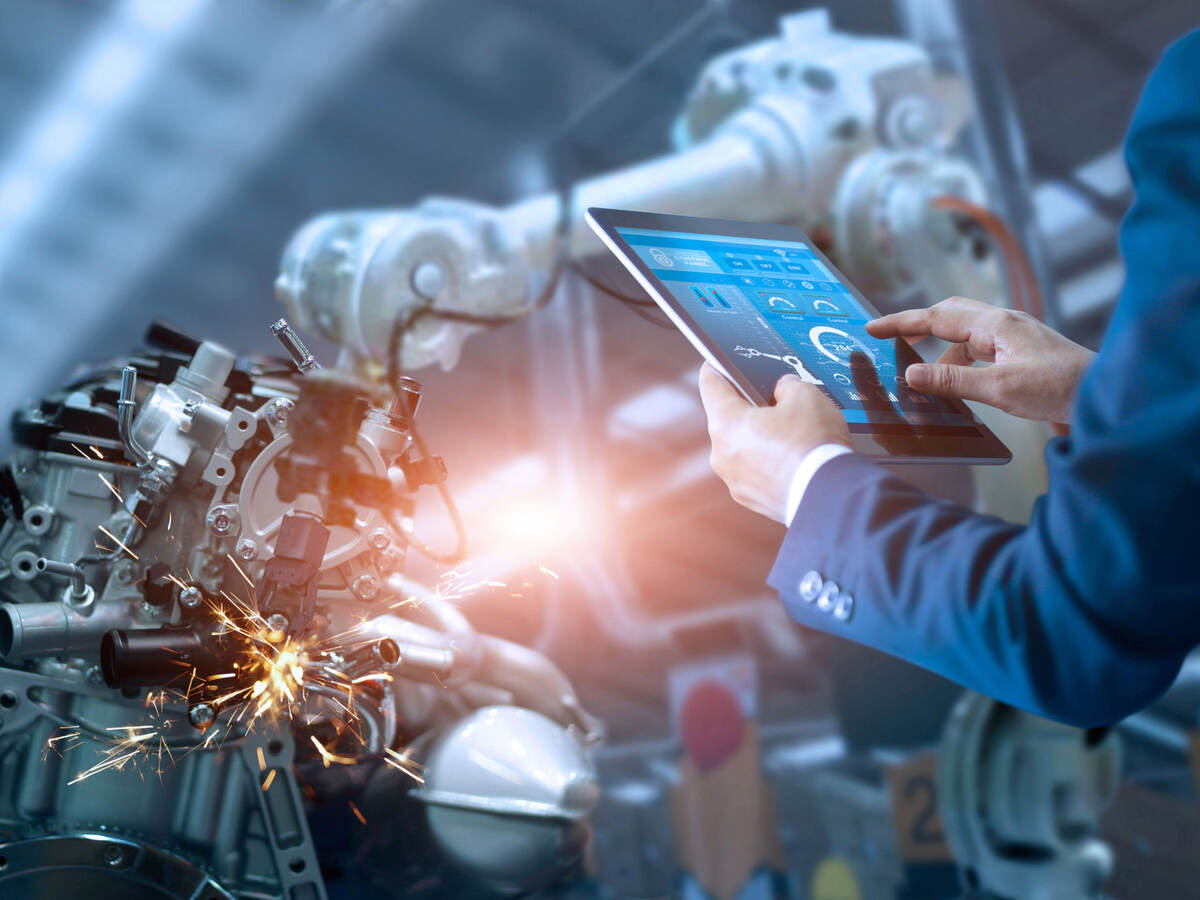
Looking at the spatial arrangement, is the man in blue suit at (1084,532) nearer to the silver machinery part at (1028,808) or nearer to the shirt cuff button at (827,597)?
the shirt cuff button at (827,597)

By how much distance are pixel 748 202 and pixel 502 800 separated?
5.50ft

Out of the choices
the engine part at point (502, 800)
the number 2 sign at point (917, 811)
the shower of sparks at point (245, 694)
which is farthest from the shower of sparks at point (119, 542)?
the number 2 sign at point (917, 811)

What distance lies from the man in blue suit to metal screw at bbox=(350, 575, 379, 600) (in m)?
0.54

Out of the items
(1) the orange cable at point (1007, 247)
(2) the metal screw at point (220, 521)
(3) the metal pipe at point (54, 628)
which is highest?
(1) the orange cable at point (1007, 247)

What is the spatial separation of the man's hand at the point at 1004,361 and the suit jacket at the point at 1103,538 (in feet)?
0.94

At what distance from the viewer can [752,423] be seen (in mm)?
807

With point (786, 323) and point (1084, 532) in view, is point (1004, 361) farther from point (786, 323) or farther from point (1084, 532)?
point (1084, 532)

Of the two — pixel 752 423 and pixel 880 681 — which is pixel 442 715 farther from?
pixel 880 681

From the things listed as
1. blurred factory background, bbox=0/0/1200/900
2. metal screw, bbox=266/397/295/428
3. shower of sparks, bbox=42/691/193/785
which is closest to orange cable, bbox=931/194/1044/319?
blurred factory background, bbox=0/0/1200/900

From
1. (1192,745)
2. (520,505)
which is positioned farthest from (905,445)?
(1192,745)

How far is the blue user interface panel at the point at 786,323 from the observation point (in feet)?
2.87

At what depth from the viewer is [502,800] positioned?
127 cm

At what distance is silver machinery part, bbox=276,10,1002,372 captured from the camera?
191 centimetres

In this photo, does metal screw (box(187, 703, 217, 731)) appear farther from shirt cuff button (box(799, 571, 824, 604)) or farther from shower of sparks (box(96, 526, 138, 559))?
shirt cuff button (box(799, 571, 824, 604))
